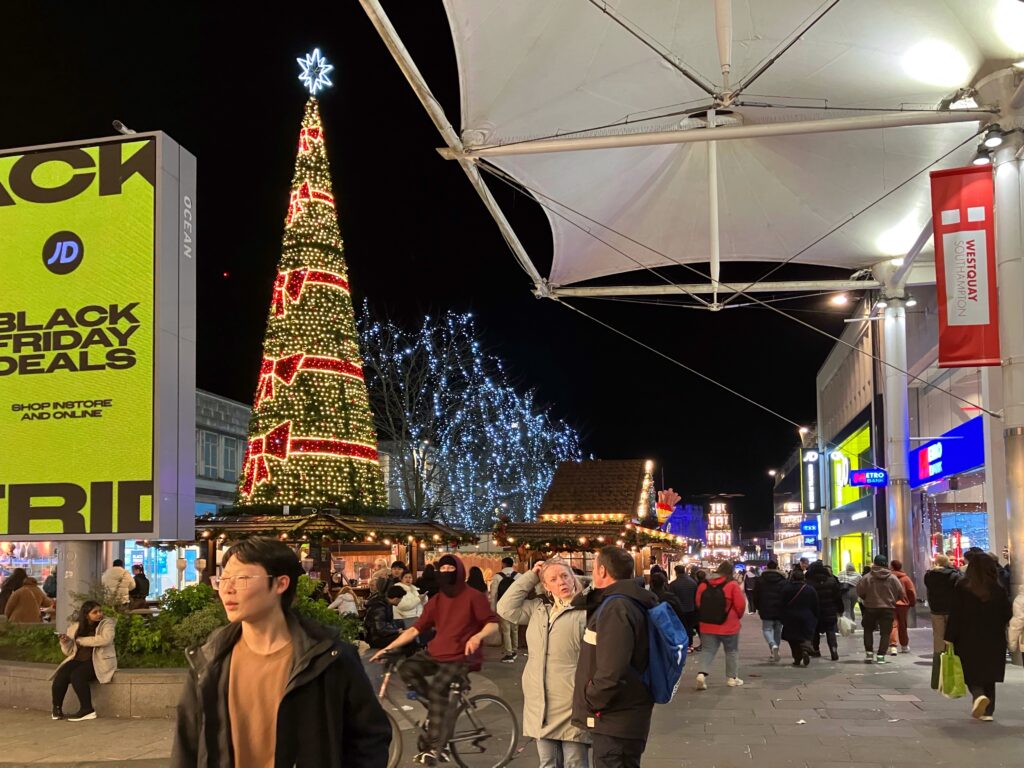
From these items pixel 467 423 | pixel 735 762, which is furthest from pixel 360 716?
pixel 467 423

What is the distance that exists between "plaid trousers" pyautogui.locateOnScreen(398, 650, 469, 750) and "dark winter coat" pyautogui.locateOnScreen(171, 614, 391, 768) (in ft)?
17.1

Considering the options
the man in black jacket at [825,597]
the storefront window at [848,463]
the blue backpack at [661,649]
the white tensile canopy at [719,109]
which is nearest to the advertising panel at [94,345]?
the white tensile canopy at [719,109]

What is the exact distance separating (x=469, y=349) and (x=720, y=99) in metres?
27.4

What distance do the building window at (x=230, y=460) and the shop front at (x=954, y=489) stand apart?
34238mm

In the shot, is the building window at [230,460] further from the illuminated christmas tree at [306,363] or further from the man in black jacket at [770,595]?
the man in black jacket at [770,595]

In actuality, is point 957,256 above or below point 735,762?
above

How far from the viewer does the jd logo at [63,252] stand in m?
12.4

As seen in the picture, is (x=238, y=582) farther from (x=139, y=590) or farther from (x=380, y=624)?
(x=139, y=590)

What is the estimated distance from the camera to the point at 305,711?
10.2 ft

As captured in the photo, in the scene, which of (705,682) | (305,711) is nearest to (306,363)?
(705,682)

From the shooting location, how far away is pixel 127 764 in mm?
8891

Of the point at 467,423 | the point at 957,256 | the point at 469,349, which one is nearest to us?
the point at 957,256

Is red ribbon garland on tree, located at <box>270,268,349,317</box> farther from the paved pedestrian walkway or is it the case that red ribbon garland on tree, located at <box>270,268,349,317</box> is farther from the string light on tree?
the paved pedestrian walkway

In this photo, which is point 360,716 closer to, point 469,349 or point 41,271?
point 41,271
